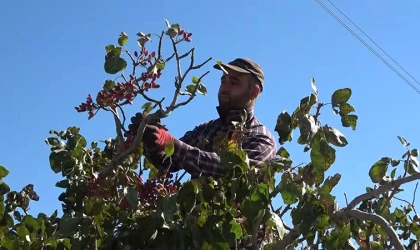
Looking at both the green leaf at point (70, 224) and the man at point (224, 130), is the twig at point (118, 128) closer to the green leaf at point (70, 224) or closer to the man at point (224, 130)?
the man at point (224, 130)

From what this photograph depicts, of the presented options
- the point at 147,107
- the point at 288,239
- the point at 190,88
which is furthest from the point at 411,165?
the point at 147,107

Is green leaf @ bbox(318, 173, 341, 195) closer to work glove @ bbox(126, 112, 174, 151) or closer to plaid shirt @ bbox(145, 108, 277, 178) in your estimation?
plaid shirt @ bbox(145, 108, 277, 178)

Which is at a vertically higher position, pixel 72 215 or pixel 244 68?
pixel 244 68

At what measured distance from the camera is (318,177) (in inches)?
90.0

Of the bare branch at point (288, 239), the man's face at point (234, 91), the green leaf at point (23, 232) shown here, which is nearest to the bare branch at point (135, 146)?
the green leaf at point (23, 232)

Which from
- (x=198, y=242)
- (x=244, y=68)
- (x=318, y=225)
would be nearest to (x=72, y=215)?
(x=198, y=242)

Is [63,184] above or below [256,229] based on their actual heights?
above

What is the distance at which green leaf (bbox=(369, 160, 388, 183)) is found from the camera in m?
2.41

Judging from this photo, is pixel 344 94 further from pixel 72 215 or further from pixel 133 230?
pixel 72 215

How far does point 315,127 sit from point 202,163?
560 mm

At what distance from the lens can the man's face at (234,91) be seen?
3.32 m

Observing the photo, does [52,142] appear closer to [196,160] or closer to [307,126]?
[196,160]

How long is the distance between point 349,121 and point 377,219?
31cm

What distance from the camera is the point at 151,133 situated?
259cm
